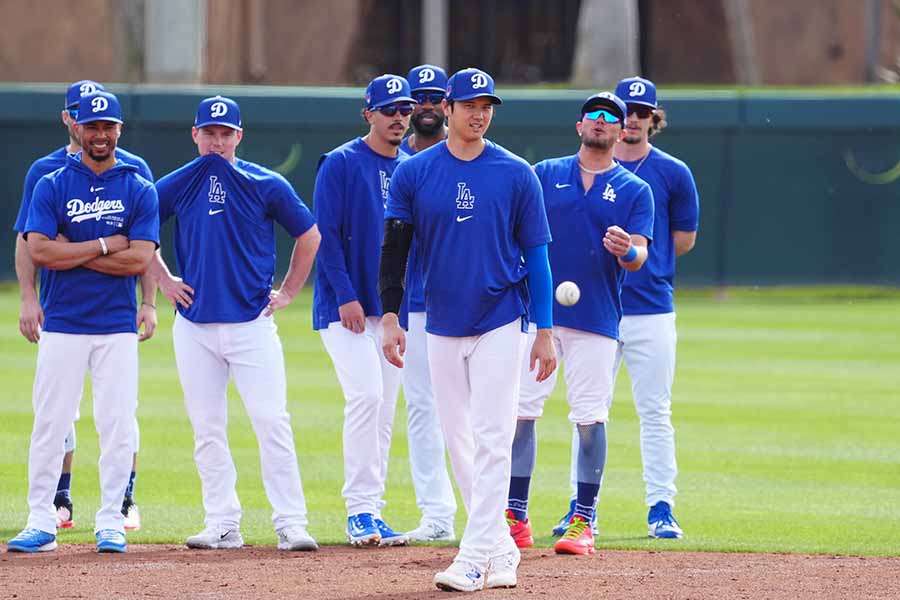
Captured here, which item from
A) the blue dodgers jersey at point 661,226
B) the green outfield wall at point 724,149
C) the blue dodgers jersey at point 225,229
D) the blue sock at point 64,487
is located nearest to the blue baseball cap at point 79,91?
the blue dodgers jersey at point 225,229

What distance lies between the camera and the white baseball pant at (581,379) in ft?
26.7

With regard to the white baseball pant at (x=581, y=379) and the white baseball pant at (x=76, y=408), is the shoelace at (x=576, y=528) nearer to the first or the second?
the white baseball pant at (x=581, y=379)

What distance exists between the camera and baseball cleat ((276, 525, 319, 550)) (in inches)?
313

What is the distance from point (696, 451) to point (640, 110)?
344cm

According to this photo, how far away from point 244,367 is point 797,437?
543 centimetres

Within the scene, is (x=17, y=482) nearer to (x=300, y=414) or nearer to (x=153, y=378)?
(x=300, y=414)

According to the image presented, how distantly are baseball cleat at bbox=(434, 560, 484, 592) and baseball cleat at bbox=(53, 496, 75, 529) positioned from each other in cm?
266

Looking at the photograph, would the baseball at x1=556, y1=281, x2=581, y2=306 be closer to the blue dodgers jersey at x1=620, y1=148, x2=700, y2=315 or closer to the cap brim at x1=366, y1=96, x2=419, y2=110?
the blue dodgers jersey at x1=620, y1=148, x2=700, y2=315

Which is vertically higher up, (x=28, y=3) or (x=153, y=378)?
(x=28, y=3)

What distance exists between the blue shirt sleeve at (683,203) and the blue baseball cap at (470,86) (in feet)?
7.18

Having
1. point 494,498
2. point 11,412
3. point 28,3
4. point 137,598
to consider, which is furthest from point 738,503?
point 28,3

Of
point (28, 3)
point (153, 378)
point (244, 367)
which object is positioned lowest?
point (153, 378)

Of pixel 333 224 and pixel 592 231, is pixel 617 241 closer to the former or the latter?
pixel 592 231

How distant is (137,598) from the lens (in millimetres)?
6781
